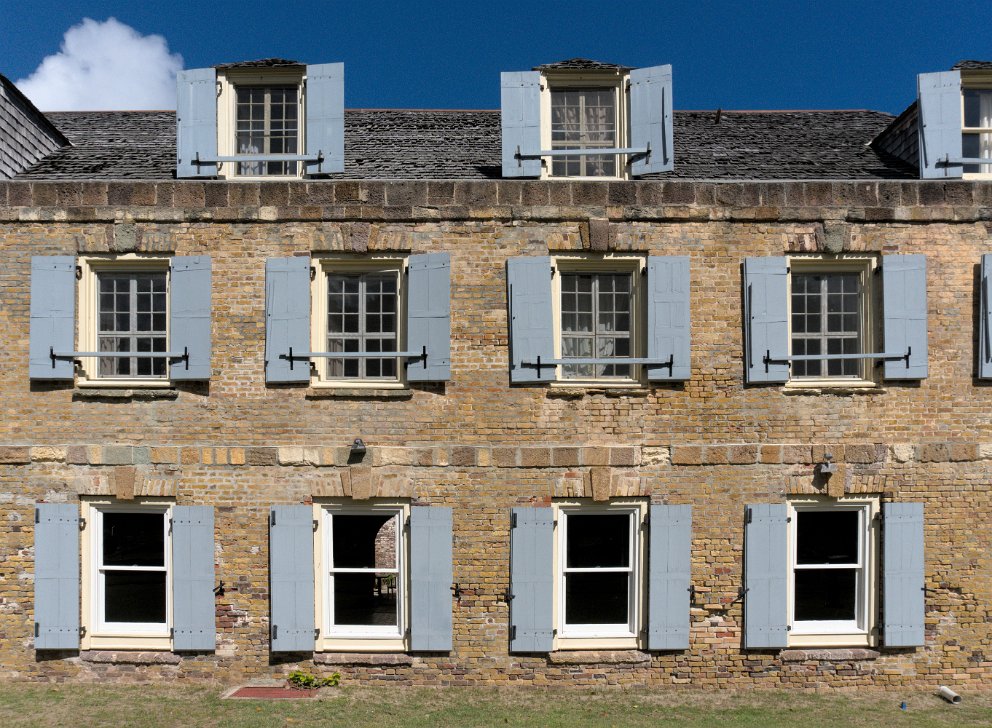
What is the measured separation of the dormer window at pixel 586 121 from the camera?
8.75m

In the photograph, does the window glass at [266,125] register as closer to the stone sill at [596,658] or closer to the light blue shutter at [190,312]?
the light blue shutter at [190,312]

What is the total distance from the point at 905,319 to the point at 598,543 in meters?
4.91

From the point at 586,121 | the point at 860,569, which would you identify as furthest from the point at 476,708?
the point at 586,121

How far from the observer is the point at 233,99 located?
9109 millimetres

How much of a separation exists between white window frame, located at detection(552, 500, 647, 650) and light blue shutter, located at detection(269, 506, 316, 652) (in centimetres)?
316

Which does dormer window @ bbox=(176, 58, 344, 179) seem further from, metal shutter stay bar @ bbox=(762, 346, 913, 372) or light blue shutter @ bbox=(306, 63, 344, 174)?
metal shutter stay bar @ bbox=(762, 346, 913, 372)

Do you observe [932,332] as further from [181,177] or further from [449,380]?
[181,177]

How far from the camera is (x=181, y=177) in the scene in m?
8.86

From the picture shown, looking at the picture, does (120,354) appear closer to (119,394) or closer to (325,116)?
(119,394)

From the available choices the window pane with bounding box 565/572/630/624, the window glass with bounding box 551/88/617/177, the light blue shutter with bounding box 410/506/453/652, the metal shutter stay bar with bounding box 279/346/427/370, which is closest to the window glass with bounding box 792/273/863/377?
the window glass with bounding box 551/88/617/177

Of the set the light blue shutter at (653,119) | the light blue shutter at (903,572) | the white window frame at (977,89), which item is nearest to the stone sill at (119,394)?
the light blue shutter at (653,119)

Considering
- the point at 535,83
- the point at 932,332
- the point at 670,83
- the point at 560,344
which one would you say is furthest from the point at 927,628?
the point at 535,83

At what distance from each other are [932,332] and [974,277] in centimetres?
92

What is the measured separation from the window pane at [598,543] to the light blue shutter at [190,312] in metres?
5.28
